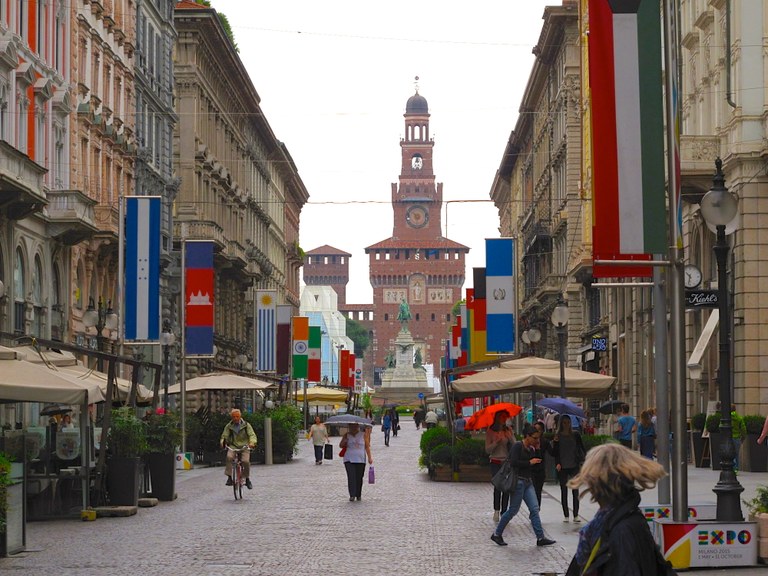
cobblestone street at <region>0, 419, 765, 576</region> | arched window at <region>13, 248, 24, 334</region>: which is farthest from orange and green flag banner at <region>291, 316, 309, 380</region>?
cobblestone street at <region>0, 419, 765, 576</region>

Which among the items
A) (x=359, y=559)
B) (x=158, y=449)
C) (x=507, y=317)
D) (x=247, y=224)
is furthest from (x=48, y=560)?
(x=247, y=224)

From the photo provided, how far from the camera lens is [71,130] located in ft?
163

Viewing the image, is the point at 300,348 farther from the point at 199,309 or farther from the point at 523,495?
the point at 523,495

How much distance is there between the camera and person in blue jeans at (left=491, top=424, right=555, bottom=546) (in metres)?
20.3

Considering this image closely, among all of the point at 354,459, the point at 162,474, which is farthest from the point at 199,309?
the point at 354,459

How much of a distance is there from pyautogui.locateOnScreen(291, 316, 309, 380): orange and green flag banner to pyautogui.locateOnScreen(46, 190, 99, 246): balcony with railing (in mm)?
24647

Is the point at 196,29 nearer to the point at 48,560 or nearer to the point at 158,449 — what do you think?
the point at 158,449

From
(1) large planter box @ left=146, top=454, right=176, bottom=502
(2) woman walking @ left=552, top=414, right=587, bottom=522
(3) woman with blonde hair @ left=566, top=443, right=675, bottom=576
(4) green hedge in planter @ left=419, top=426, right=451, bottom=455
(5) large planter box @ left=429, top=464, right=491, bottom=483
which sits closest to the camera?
(3) woman with blonde hair @ left=566, top=443, right=675, bottom=576

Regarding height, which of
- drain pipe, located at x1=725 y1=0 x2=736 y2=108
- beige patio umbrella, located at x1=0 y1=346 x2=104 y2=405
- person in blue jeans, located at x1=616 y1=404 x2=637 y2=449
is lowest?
person in blue jeans, located at x1=616 y1=404 x2=637 y2=449

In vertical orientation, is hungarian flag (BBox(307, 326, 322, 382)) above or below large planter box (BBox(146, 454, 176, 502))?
above

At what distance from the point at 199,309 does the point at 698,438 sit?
15.5m

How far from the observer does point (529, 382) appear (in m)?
35.0

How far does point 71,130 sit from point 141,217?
40.8ft

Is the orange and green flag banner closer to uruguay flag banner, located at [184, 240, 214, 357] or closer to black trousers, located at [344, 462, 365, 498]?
uruguay flag banner, located at [184, 240, 214, 357]
